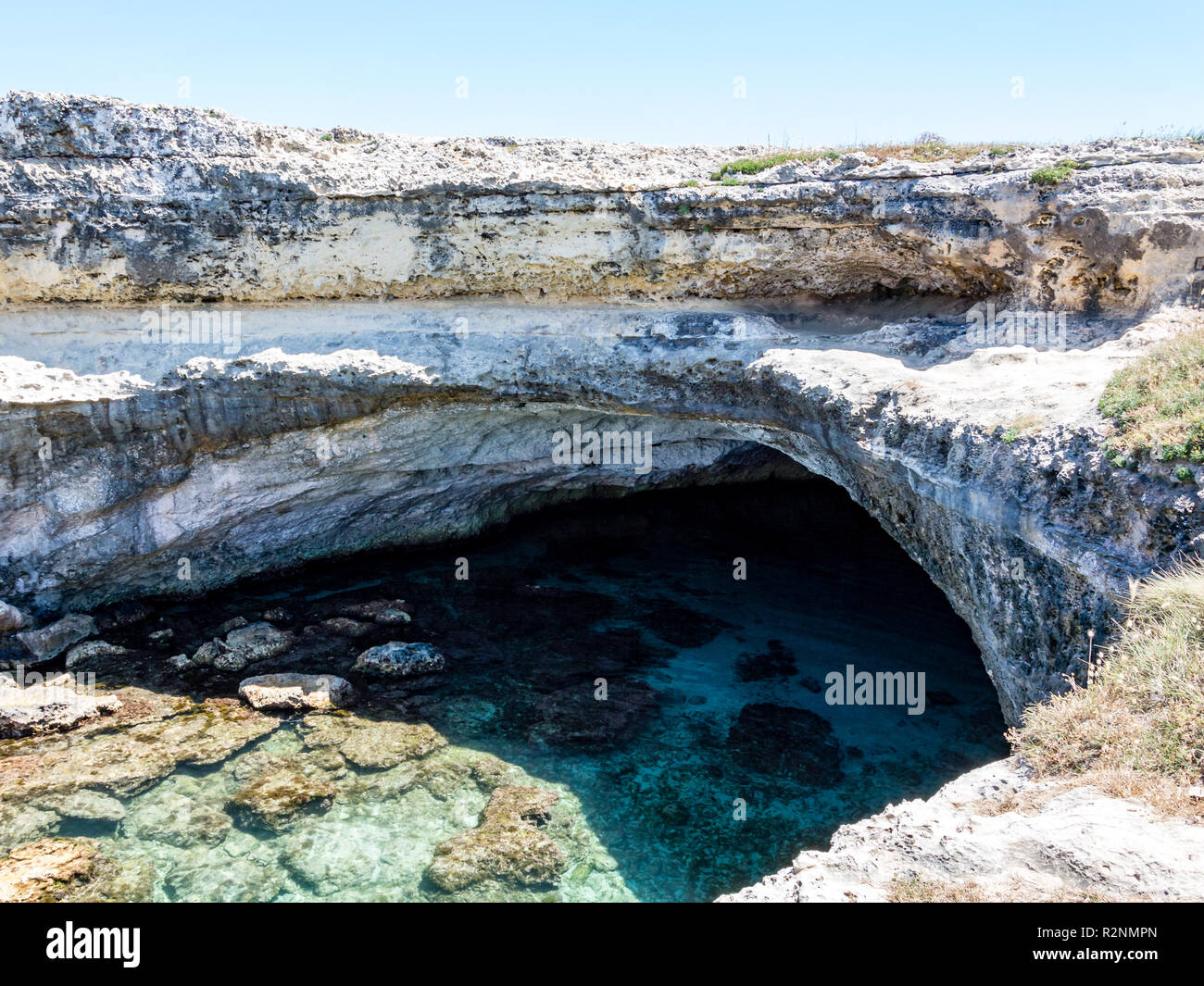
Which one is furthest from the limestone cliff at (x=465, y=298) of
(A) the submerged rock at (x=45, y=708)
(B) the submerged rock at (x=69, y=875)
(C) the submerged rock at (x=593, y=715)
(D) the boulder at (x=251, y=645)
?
(B) the submerged rock at (x=69, y=875)

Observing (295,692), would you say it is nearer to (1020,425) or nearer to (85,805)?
(85,805)

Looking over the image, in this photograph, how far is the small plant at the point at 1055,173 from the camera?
9211mm

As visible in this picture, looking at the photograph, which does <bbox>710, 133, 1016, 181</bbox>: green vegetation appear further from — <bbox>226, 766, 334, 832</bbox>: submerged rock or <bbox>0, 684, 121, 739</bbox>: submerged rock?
<bbox>0, 684, 121, 739</bbox>: submerged rock

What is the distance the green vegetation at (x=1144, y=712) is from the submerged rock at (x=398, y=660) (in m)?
7.98

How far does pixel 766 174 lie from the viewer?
34.4ft

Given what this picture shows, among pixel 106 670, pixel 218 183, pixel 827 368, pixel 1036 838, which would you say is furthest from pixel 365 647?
pixel 1036 838

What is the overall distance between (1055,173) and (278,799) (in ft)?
36.6

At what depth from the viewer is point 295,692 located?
1070cm

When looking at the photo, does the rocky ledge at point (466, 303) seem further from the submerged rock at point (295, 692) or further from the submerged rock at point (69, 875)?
the submerged rock at point (69, 875)

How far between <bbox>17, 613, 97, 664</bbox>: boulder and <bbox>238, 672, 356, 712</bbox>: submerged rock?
317 centimetres

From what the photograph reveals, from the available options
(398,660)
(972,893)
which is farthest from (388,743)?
(972,893)

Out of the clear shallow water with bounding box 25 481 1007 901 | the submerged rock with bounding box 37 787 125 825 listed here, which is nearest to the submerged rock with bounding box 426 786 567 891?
the clear shallow water with bounding box 25 481 1007 901

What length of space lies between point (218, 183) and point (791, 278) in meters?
8.02

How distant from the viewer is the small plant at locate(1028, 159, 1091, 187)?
921cm
